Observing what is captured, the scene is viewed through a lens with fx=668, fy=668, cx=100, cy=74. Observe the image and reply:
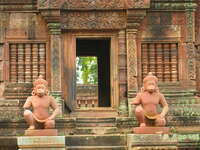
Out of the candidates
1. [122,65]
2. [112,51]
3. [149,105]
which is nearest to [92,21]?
[112,51]

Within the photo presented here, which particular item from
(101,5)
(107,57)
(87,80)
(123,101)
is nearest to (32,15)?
(101,5)

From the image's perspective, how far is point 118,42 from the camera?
16.3 meters

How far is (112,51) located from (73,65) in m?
1.02

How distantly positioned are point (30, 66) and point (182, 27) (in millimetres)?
3839

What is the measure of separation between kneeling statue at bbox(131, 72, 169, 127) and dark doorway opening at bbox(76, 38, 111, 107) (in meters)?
6.96

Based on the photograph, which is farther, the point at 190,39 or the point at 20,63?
the point at 190,39

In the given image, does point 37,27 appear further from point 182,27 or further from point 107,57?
point 107,57

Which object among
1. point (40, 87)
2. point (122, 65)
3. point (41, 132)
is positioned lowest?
point (41, 132)

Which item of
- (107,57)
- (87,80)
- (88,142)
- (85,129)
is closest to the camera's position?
(88,142)

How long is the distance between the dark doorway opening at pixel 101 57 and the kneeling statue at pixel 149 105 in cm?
696

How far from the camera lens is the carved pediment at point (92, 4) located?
52.1 ft

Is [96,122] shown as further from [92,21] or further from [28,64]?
[92,21]

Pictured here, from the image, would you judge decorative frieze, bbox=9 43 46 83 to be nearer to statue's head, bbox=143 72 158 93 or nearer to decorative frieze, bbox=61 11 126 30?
decorative frieze, bbox=61 11 126 30

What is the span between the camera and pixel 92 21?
1620 cm
